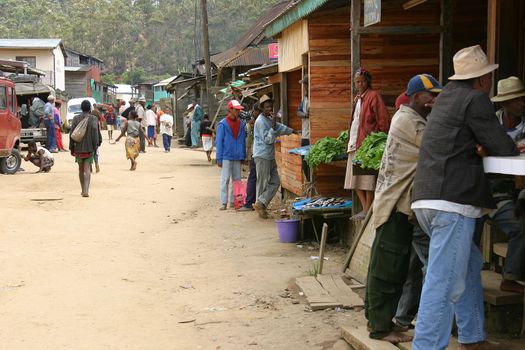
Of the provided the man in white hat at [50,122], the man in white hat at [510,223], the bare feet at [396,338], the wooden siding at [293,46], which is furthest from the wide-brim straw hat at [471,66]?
the man in white hat at [50,122]

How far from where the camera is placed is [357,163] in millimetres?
8219

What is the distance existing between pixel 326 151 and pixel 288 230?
4.06 ft

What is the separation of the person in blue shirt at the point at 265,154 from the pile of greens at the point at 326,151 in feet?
7.59

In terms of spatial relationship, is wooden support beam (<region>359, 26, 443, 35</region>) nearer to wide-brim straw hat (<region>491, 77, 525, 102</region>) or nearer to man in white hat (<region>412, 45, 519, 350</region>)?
wide-brim straw hat (<region>491, 77, 525, 102</region>)

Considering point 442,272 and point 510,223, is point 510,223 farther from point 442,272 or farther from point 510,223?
point 442,272

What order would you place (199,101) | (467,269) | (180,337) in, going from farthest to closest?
1. (199,101)
2. (180,337)
3. (467,269)

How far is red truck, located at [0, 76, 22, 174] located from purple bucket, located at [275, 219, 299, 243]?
11174 mm

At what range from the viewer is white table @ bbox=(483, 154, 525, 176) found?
407 cm

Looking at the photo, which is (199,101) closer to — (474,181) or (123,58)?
(474,181)

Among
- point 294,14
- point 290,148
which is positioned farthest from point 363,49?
point 290,148

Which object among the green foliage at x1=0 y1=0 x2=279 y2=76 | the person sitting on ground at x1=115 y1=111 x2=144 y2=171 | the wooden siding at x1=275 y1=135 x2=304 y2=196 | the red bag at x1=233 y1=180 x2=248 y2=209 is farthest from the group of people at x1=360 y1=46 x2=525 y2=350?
the green foliage at x1=0 y1=0 x2=279 y2=76

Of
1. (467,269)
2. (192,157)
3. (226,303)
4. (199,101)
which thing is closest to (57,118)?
(192,157)

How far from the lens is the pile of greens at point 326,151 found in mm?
9734

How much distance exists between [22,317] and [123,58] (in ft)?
301
